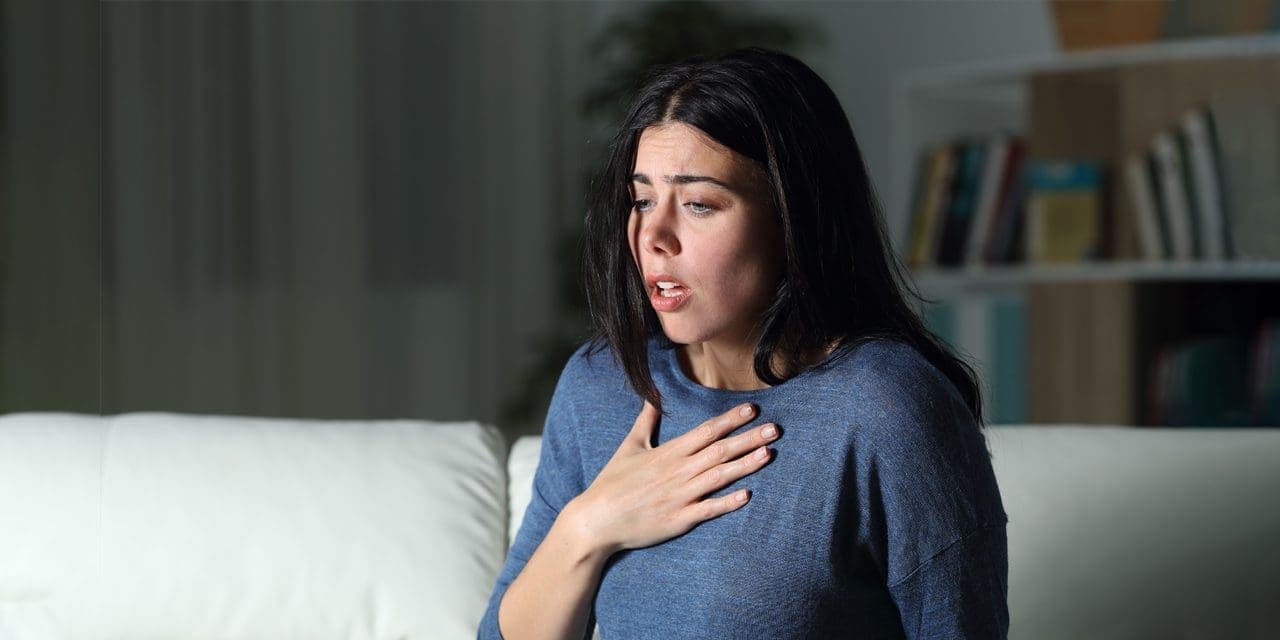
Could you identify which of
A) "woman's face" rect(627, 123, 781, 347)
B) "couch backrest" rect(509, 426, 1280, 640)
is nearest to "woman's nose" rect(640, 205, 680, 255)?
"woman's face" rect(627, 123, 781, 347)

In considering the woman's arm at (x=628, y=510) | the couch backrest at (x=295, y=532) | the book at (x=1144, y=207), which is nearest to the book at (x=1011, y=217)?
the book at (x=1144, y=207)

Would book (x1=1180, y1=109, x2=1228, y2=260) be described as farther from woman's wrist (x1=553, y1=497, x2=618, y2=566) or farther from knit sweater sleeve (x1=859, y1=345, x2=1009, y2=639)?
woman's wrist (x1=553, y1=497, x2=618, y2=566)

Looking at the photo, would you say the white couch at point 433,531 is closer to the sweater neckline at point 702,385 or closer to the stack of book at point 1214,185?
the sweater neckline at point 702,385

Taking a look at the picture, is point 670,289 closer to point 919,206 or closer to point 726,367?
point 726,367

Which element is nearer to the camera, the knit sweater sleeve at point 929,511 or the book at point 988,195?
the knit sweater sleeve at point 929,511

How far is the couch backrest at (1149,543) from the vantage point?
143 centimetres

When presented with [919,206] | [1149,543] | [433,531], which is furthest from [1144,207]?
[433,531]

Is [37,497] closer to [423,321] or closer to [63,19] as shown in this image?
[63,19]

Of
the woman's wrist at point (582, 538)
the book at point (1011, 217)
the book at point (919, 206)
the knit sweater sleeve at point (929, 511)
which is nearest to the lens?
the knit sweater sleeve at point (929, 511)

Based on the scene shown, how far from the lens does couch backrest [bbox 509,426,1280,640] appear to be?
1433mm

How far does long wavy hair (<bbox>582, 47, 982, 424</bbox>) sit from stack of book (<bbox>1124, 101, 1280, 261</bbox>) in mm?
1712

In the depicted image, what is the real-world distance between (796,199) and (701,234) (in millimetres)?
78

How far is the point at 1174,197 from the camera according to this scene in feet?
A: 8.69

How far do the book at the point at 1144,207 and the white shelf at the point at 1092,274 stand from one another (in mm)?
36
